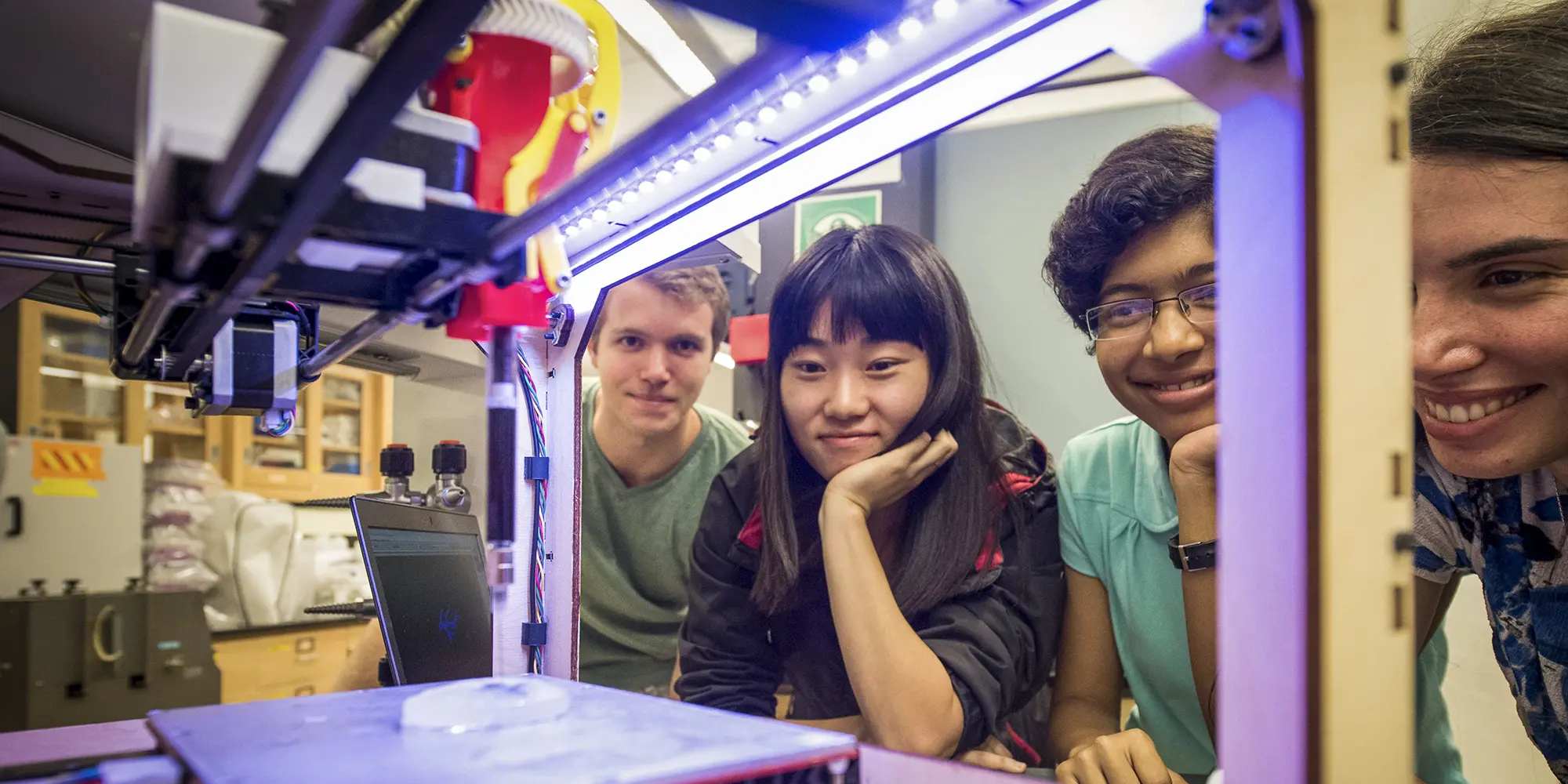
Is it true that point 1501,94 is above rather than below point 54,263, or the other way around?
above

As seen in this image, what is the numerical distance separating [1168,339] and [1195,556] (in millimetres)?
189

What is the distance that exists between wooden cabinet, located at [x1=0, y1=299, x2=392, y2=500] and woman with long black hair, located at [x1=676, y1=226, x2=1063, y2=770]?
889 millimetres

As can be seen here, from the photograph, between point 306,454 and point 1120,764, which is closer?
point 1120,764

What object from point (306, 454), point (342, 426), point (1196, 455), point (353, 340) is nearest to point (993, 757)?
point (1196, 455)

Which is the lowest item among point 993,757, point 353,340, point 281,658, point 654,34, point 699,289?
point 281,658

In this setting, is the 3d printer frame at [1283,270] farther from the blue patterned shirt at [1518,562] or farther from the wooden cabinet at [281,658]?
the wooden cabinet at [281,658]

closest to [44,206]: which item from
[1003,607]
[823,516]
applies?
[823,516]

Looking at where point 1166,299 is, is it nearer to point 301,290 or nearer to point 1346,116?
point 1346,116

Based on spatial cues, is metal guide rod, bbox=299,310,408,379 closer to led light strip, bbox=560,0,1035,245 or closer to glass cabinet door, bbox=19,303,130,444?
led light strip, bbox=560,0,1035,245

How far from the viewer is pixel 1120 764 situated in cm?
78

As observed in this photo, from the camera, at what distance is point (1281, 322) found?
0.39 m

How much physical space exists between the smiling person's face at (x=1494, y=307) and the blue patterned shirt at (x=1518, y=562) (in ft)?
0.26

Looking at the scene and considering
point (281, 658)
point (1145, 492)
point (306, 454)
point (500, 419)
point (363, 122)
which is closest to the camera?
point (363, 122)

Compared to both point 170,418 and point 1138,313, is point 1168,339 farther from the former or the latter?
point 170,418
